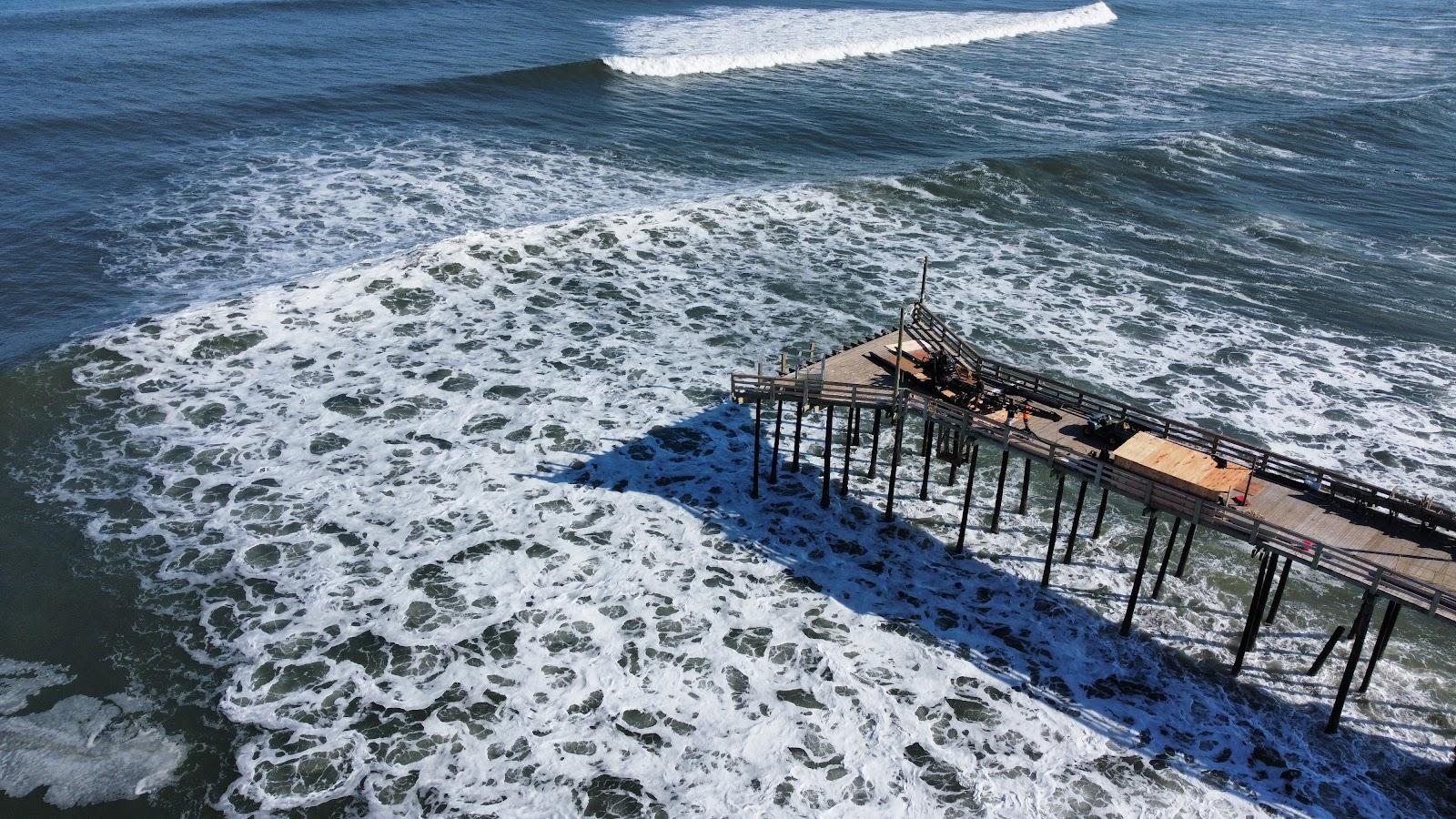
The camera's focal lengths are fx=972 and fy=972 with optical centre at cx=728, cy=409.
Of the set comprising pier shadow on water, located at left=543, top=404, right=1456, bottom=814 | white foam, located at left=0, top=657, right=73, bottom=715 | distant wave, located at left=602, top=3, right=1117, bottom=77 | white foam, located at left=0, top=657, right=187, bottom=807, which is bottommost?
white foam, located at left=0, top=657, right=187, bottom=807

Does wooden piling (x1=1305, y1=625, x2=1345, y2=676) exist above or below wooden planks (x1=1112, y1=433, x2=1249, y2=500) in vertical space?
below

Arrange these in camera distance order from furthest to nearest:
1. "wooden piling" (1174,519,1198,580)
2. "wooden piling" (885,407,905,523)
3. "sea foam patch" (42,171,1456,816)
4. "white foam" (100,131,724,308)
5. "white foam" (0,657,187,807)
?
"white foam" (100,131,724,308)
"wooden piling" (885,407,905,523)
"wooden piling" (1174,519,1198,580)
"sea foam patch" (42,171,1456,816)
"white foam" (0,657,187,807)

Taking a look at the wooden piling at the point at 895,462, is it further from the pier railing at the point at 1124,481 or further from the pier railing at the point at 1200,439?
the pier railing at the point at 1200,439

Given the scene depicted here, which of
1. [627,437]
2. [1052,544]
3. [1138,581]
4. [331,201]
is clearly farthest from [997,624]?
[331,201]

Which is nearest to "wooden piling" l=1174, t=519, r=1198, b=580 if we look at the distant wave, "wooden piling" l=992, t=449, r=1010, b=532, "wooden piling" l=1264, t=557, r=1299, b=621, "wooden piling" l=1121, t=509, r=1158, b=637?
"wooden piling" l=1121, t=509, r=1158, b=637

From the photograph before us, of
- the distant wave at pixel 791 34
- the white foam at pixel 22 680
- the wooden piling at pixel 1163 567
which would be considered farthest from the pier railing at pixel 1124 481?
the distant wave at pixel 791 34

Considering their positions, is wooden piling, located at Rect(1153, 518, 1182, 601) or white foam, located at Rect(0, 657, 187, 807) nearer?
white foam, located at Rect(0, 657, 187, 807)

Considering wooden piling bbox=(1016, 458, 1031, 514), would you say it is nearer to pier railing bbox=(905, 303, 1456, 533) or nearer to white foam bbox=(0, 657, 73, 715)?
pier railing bbox=(905, 303, 1456, 533)
